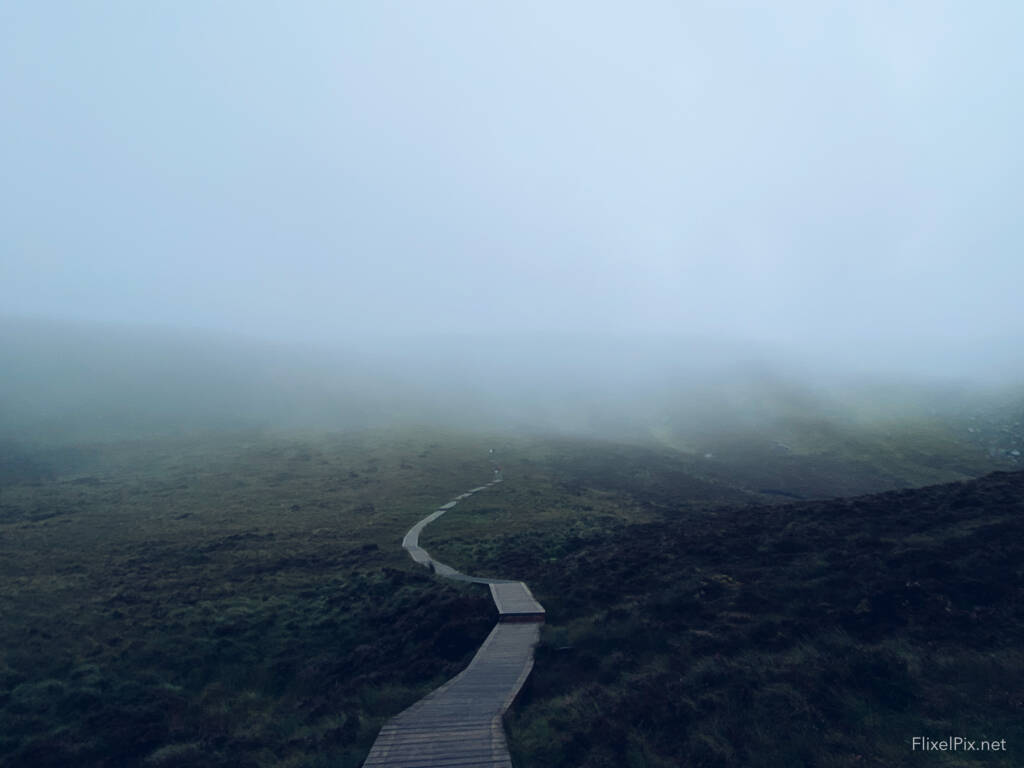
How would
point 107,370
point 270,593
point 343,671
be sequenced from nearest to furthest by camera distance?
1. point 343,671
2. point 270,593
3. point 107,370

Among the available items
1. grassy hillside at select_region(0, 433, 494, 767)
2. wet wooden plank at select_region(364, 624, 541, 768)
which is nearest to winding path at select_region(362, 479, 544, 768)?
wet wooden plank at select_region(364, 624, 541, 768)

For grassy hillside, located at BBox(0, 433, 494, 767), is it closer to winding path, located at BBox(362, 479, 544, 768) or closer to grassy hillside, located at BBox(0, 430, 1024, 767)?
grassy hillside, located at BBox(0, 430, 1024, 767)

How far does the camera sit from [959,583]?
1655 cm

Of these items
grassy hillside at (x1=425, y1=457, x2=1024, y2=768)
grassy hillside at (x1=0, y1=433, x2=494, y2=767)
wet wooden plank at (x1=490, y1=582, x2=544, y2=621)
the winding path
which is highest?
grassy hillside at (x1=425, y1=457, x2=1024, y2=768)

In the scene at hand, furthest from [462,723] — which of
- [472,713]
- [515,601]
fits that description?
[515,601]

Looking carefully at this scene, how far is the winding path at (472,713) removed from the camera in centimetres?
1245

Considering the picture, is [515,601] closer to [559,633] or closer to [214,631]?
[559,633]

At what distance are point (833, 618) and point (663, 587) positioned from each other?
658cm

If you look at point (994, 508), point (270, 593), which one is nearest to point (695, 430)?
point (994, 508)

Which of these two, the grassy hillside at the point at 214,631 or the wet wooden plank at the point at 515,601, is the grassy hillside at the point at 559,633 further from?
the wet wooden plank at the point at 515,601

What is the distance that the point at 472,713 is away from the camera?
14219 millimetres

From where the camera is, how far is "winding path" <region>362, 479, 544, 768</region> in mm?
12453

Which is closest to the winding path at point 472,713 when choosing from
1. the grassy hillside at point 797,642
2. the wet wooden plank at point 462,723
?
the wet wooden plank at point 462,723

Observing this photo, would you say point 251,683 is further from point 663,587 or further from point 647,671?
point 663,587
